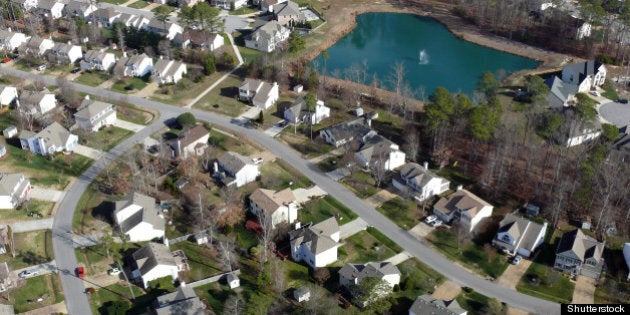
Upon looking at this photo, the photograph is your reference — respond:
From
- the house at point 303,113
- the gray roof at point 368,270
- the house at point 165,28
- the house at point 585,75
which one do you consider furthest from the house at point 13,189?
the house at point 585,75

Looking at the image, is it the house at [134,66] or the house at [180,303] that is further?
the house at [134,66]

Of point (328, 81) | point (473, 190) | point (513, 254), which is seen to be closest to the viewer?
point (513, 254)

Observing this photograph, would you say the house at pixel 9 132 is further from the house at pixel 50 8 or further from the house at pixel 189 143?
the house at pixel 50 8

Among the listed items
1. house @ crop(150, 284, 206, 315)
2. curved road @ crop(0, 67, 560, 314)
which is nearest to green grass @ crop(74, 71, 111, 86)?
curved road @ crop(0, 67, 560, 314)

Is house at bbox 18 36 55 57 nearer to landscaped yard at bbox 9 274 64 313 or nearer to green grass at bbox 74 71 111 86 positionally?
green grass at bbox 74 71 111 86

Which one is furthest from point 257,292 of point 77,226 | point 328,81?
point 328,81

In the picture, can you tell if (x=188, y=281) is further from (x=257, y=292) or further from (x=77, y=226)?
(x=77, y=226)

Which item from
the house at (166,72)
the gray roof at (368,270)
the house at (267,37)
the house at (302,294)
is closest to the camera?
the house at (302,294)
